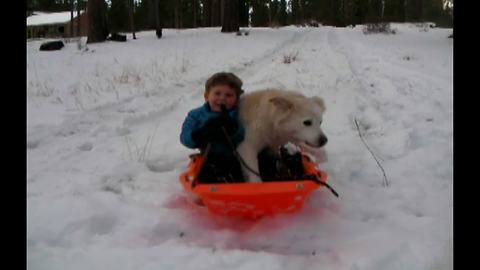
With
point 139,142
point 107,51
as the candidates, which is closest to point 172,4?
point 107,51

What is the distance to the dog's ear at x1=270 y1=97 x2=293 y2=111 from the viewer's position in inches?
134

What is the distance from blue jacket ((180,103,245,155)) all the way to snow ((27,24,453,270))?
0.48 m

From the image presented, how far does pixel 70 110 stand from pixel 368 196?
4.71 meters

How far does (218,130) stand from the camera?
3.47 m

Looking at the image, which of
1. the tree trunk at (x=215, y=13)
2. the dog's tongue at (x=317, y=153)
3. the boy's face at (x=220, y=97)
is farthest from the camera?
the tree trunk at (x=215, y=13)

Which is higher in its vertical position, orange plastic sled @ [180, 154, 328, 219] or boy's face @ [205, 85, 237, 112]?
boy's face @ [205, 85, 237, 112]

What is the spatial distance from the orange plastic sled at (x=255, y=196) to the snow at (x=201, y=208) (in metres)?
0.11

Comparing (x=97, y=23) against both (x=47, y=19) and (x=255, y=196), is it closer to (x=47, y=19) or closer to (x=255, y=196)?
(x=255, y=196)

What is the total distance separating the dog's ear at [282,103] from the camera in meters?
3.40

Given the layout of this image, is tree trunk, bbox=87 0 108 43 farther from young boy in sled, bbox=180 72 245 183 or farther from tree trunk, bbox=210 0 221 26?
young boy in sled, bbox=180 72 245 183

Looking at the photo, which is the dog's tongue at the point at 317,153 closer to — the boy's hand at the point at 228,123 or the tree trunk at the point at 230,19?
the boy's hand at the point at 228,123

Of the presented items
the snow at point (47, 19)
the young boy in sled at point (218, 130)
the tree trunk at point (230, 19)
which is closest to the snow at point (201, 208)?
the young boy in sled at point (218, 130)

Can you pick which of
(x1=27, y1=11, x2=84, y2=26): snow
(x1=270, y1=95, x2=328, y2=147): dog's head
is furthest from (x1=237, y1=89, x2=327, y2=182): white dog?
(x1=27, y1=11, x2=84, y2=26): snow
